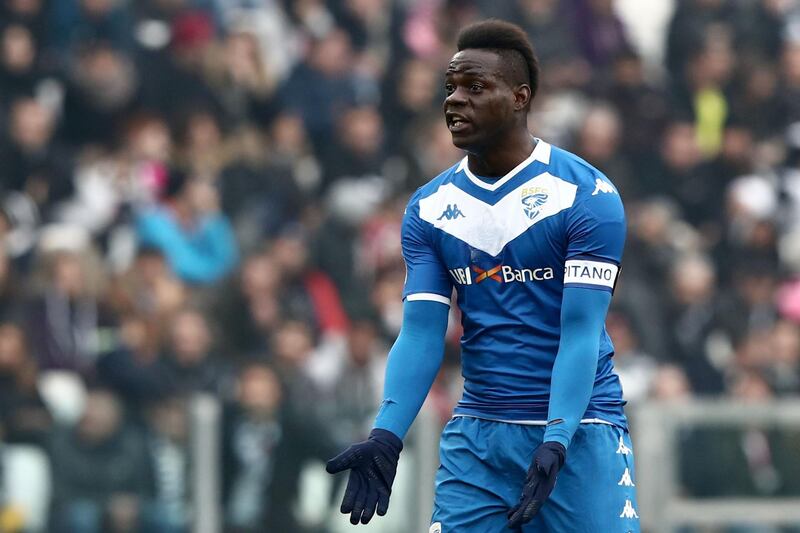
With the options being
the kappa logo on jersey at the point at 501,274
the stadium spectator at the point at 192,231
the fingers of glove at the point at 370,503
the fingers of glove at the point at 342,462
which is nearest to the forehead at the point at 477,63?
the kappa logo on jersey at the point at 501,274

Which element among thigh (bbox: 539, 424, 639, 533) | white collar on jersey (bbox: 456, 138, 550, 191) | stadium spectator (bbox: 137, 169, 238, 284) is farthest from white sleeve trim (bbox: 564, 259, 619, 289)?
stadium spectator (bbox: 137, 169, 238, 284)

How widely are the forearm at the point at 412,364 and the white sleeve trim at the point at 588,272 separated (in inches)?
20.4

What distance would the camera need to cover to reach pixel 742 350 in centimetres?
1267

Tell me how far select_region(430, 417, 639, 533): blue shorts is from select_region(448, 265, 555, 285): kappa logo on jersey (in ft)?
1.62


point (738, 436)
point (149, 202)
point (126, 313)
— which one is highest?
point (149, 202)

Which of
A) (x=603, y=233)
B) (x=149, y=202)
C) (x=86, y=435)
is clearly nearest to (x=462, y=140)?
(x=603, y=233)

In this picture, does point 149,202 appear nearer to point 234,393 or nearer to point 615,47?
point 234,393

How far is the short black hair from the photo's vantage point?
555cm

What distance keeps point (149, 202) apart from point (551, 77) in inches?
162

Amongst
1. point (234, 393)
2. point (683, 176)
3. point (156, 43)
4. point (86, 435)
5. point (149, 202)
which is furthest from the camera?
point (683, 176)

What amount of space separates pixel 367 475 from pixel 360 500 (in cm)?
9

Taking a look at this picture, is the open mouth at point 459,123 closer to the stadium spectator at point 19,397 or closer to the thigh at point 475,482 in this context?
the thigh at point 475,482

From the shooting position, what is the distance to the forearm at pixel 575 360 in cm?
534

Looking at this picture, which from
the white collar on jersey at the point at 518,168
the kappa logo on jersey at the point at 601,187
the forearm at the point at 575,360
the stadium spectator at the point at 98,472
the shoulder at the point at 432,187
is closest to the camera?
the forearm at the point at 575,360
